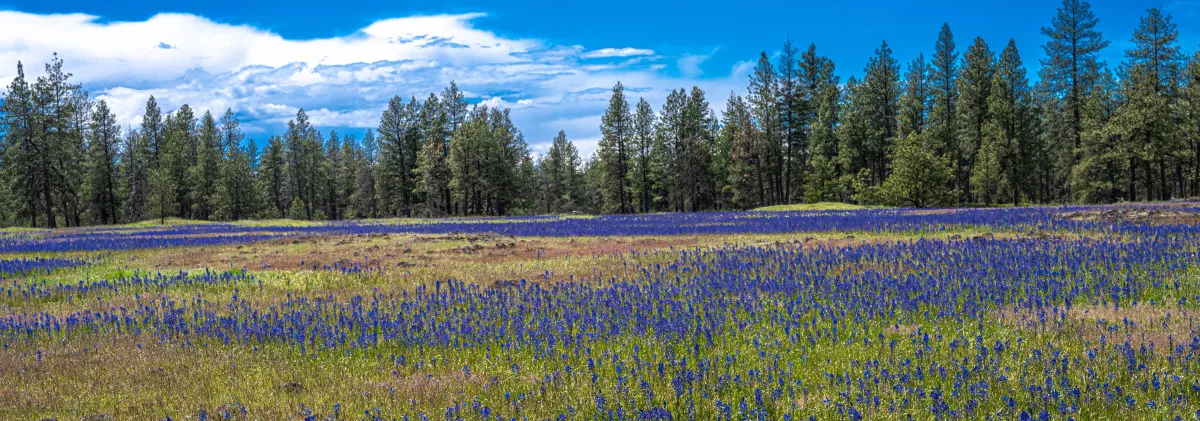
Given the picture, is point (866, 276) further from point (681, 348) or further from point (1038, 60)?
point (1038, 60)

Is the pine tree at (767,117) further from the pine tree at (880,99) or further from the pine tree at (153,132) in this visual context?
the pine tree at (153,132)

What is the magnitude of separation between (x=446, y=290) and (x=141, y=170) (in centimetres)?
9021

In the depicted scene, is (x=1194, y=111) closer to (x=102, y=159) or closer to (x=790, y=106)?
(x=790, y=106)

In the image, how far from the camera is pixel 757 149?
65750 mm

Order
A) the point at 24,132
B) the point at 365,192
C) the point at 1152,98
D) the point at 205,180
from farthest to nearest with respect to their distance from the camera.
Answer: the point at 365,192
the point at 205,180
the point at 24,132
the point at 1152,98

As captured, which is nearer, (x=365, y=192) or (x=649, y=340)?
(x=649, y=340)

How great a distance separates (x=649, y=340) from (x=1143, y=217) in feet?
71.5

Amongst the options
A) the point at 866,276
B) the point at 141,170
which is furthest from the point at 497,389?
the point at 141,170

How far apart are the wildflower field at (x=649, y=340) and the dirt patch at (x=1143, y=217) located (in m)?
5.44

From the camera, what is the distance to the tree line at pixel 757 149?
50625mm

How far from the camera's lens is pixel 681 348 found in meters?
7.04

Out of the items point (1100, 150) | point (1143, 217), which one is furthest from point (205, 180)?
point (1100, 150)

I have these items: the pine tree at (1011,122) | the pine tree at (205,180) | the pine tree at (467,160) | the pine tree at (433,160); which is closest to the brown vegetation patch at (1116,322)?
the pine tree at (1011,122)

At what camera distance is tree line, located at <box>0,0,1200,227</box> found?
50625mm
